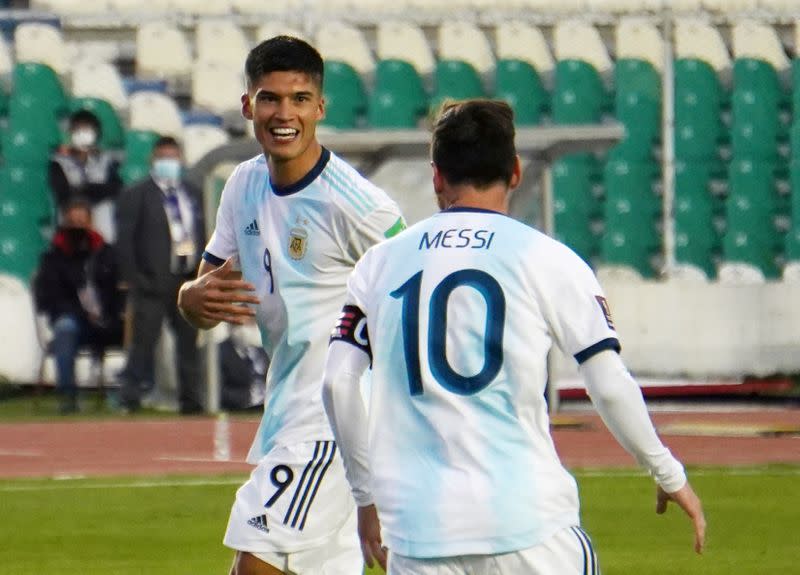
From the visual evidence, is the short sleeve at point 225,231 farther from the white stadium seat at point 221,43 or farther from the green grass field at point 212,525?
the white stadium seat at point 221,43

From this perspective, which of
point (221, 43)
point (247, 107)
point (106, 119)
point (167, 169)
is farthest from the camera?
point (221, 43)

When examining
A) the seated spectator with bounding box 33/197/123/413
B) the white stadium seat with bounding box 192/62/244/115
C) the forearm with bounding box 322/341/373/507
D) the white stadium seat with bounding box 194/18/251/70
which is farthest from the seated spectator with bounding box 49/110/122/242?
the forearm with bounding box 322/341/373/507

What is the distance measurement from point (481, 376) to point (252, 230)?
1.69 meters

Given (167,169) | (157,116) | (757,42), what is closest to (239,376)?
(167,169)

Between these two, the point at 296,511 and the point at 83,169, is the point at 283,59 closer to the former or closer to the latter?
the point at 296,511

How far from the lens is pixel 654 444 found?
4078 mm

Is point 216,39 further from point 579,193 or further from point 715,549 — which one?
point 715,549

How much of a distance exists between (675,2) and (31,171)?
7412 mm

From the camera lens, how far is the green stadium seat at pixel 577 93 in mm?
21203

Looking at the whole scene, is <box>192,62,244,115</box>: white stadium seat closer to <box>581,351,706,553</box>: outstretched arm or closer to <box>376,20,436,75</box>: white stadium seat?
<box>376,20,436,75</box>: white stadium seat

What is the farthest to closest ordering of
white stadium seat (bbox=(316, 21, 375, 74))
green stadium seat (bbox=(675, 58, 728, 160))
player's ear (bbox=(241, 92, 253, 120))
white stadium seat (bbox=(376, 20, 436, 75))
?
white stadium seat (bbox=(376, 20, 436, 75)) → white stadium seat (bbox=(316, 21, 375, 74)) → green stadium seat (bbox=(675, 58, 728, 160)) → player's ear (bbox=(241, 92, 253, 120))

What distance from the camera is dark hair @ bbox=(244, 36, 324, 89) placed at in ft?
18.2

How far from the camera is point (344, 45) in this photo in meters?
21.2

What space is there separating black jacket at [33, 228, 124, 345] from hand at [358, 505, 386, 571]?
12.2 metres
